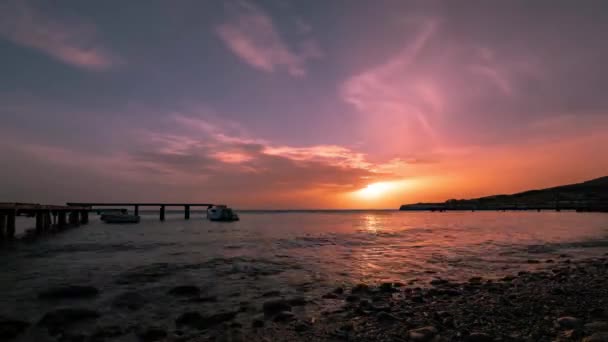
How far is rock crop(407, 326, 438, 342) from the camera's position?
6569 mm

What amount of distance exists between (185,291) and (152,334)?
15.3 ft

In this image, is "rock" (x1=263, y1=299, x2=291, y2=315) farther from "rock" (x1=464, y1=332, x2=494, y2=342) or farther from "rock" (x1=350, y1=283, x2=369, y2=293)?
"rock" (x1=464, y1=332, x2=494, y2=342)

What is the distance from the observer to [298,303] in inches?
400

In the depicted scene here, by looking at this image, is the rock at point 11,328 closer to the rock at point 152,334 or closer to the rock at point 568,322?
the rock at point 152,334

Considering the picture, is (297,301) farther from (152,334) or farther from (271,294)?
(152,334)

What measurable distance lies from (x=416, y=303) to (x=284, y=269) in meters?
9.08

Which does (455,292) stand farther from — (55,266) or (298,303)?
(55,266)

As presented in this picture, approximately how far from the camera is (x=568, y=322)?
23.2 ft

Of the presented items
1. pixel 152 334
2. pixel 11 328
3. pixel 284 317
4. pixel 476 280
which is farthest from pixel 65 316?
pixel 476 280

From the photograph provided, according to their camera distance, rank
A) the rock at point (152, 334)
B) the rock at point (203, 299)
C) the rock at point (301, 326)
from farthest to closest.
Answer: the rock at point (203, 299), the rock at point (301, 326), the rock at point (152, 334)

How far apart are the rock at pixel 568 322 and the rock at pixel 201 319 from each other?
25.9ft

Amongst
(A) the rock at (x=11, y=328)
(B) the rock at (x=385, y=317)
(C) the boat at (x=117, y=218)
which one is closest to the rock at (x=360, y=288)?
(B) the rock at (x=385, y=317)

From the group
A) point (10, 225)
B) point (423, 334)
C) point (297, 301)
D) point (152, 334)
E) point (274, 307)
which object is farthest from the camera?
point (10, 225)

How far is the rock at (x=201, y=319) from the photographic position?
27.0 feet
